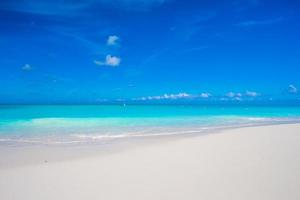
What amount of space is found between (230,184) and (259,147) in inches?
133

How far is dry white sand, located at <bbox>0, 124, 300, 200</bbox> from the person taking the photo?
3.53 m

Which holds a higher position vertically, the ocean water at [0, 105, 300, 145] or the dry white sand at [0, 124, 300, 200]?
the ocean water at [0, 105, 300, 145]

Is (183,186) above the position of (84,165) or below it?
below

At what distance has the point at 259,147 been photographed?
6770 millimetres

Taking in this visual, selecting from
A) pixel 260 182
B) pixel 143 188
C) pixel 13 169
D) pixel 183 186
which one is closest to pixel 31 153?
pixel 13 169

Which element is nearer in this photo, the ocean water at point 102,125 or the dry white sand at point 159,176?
the dry white sand at point 159,176

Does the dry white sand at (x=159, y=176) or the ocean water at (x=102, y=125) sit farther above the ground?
the ocean water at (x=102, y=125)

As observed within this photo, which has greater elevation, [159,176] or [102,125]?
[102,125]

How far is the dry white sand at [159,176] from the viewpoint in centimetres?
353

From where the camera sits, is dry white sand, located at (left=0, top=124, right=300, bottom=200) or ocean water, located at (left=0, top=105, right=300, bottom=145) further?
ocean water, located at (left=0, top=105, right=300, bottom=145)

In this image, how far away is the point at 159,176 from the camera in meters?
4.25

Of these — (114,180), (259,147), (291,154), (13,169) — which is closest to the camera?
(114,180)

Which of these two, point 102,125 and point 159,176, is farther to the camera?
point 102,125

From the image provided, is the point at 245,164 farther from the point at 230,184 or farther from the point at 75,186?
the point at 75,186
